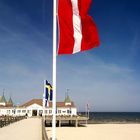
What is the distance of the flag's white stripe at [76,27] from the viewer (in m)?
10.2

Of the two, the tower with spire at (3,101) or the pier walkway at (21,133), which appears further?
the tower with spire at (3,101)

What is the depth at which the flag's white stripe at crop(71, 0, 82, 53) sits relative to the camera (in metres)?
10.2

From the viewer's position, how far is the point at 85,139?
31375 millimetres

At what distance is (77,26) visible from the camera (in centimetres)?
1031

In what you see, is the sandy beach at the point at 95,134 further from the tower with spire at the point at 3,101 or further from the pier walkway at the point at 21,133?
the tower with spire at the point at 3,101

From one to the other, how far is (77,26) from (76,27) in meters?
0.05

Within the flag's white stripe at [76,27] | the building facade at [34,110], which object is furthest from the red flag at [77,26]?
the building facade at [34,110]

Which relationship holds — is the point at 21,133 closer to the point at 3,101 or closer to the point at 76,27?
the point at 76,27

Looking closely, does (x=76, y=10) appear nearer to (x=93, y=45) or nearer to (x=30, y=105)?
(x=93, y=45)

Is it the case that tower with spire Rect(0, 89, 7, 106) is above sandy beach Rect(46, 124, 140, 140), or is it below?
above

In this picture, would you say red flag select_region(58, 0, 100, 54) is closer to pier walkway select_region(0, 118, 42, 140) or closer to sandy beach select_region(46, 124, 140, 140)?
pier walkway select_region(0, 118, 42, 140)

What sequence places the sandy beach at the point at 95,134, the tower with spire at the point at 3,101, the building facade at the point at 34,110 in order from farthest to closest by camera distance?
1. the tower with spire at the point at 3,101
2. the building facade at the point at 34,110
3. the sandy beach at the point at 95,134

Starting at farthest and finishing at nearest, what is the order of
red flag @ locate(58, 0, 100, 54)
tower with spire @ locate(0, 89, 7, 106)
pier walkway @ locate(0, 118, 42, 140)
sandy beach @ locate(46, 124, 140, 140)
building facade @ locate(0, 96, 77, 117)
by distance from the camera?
tower with spire @ locate(0, 89, 7, 106) < building facade @ locate(0, 96, 77, 117) < sandy beach @ locate(46, 124, 140, 140) < pier walkway @ locate(0, 118, 42, 140) < red flag @ locate(58, 0, 100, 54)

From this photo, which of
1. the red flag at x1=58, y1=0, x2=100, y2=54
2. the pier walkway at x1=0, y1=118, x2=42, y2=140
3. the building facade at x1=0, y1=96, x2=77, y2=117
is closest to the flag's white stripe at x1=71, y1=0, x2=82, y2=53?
the red flag at x1=58, y1=0, x2=100, y2=54
